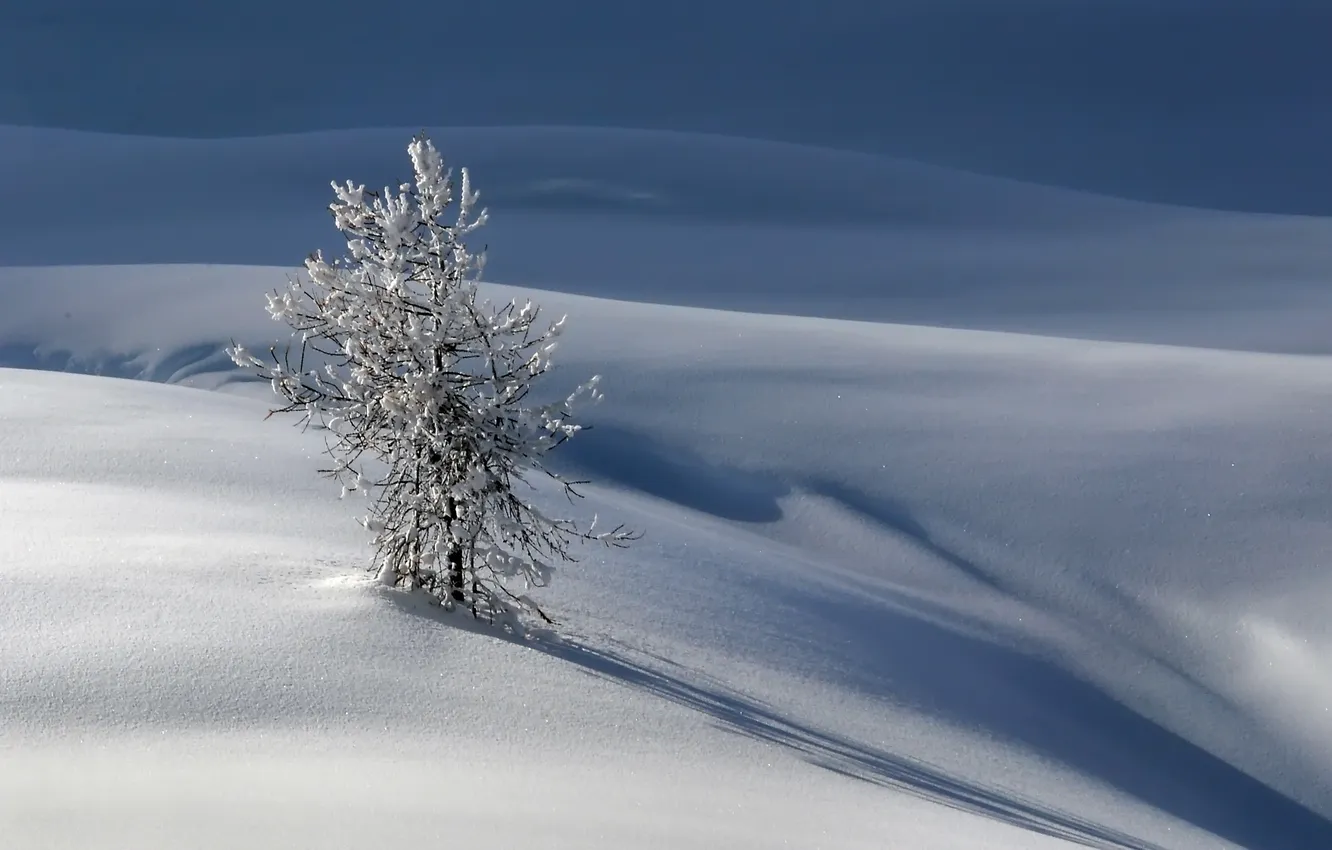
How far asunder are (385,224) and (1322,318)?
12812 millimetres

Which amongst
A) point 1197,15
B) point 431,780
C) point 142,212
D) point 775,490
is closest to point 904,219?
point 142,212

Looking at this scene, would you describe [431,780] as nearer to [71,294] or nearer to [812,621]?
[812,621]

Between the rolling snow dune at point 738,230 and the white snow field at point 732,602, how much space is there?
66cm

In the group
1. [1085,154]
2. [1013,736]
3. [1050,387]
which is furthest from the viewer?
[1085,154]

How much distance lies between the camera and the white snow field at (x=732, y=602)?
3.28 metres

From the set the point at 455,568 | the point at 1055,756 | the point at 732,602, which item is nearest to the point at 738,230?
the point at 732,602

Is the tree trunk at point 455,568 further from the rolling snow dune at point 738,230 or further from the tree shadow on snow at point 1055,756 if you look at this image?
the rolling snow dune at point 738,230

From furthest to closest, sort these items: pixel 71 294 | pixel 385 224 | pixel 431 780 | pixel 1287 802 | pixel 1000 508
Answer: pixel 71 294
pixel 1000 508
pixel 1287 802
pixel 385 224
pixel 431 780

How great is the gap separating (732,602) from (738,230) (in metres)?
16.3

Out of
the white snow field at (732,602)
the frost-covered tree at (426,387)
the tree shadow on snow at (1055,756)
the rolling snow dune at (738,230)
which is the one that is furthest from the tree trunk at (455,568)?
the rolling snow dune at (738,230)

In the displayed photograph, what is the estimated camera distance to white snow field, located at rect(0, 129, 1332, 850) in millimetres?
3275

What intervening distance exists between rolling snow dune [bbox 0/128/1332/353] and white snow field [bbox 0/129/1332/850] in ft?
2.15

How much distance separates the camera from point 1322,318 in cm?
1491

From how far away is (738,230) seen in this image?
2177cm
